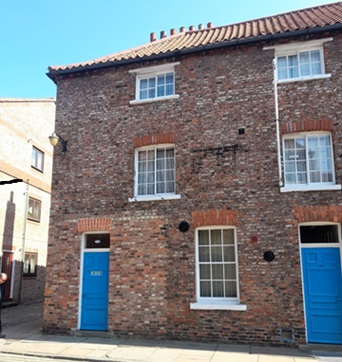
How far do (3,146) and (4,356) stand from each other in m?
10.5

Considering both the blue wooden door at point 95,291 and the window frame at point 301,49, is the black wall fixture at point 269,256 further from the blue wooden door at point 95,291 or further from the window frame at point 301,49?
the window frame at point 301,49

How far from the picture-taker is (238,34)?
1149 cm

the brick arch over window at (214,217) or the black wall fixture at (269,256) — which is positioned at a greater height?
the brick arch over window at (214,217)

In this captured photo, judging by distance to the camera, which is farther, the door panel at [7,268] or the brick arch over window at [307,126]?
the door panel at [7,268]

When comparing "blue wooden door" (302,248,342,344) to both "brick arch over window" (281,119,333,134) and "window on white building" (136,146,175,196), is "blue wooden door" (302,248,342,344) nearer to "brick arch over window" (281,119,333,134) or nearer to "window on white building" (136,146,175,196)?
"brick arch over window" (281,119,333,134)

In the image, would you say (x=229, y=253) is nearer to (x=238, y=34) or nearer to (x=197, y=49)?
(x=197, y=49)

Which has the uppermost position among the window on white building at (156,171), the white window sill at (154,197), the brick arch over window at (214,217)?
the window on white building at (156,171)

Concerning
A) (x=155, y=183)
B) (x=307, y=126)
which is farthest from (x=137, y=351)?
(x=307, y=126)

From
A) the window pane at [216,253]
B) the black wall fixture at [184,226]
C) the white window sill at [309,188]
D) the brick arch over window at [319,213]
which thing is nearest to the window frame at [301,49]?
the white window sill at [309,188]

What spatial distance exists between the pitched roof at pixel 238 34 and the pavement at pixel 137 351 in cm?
820

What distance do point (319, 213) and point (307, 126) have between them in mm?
2351

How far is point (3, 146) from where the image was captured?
53.5 ft

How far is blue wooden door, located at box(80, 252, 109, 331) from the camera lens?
10203mm

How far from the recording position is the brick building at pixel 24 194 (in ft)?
53.9
